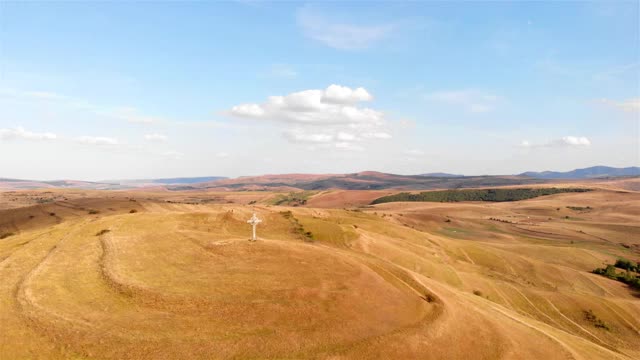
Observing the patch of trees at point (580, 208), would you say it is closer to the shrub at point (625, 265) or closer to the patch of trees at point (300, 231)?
the shrub at point (625, 265)

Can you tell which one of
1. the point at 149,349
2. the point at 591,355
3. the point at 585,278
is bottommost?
the point at 585,278

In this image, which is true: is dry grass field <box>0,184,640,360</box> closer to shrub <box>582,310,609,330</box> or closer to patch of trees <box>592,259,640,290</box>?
shrub <box>582,310,609,330</box>

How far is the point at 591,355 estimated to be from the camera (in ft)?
98.7

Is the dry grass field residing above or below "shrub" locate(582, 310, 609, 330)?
above

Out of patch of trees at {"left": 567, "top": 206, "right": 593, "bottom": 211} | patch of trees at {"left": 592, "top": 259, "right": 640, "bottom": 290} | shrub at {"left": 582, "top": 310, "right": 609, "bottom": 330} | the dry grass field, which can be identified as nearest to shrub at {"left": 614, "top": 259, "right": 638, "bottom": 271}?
patch of trees at {"left": 592, "top": 259, "right": 640, "bottom": 290}

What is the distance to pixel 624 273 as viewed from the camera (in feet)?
275

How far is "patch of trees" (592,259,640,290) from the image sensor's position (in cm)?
7712

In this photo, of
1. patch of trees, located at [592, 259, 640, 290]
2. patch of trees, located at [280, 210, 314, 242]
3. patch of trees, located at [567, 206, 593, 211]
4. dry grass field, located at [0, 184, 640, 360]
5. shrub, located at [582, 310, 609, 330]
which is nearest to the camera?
dry grass field, located at [0, 184, 640, 360]

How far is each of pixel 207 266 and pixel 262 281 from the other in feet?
21.2

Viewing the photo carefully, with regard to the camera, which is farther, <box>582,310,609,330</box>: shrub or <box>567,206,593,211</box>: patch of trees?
<box>567,206,593,211</box>: patch of trees

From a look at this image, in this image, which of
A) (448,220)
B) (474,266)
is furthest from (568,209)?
(474,266)

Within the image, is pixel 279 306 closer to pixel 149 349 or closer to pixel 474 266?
pixel 149 349

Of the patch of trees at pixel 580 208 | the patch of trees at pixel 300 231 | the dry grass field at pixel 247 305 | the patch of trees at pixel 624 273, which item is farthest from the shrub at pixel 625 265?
the patch of trees at pixel 580 208

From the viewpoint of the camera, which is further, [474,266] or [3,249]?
[474,266]
